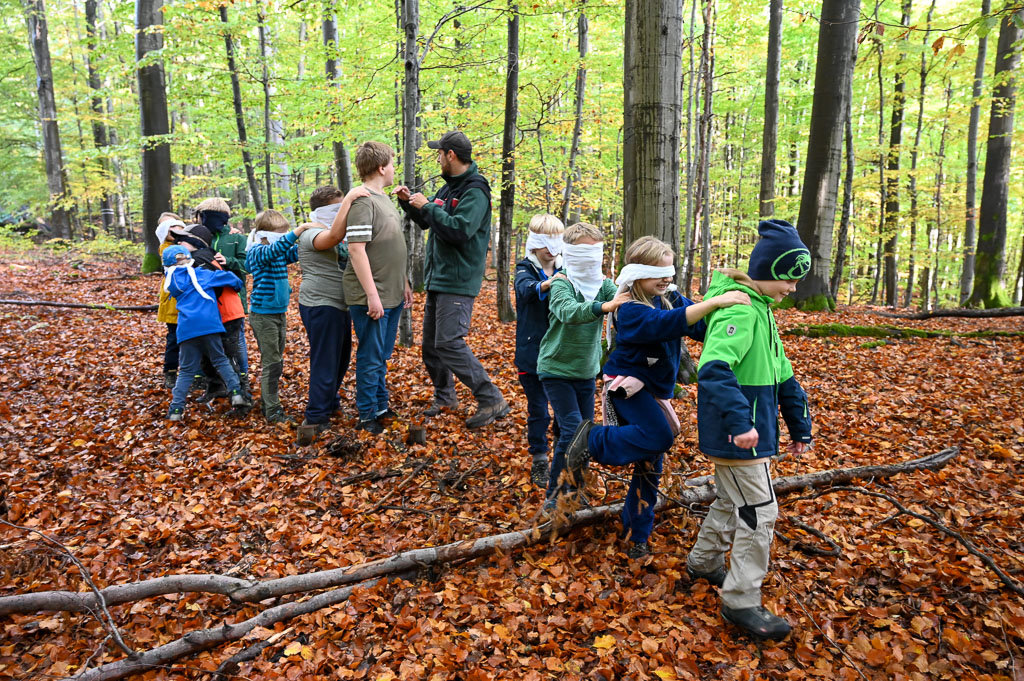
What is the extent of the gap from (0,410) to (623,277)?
20.2 ft

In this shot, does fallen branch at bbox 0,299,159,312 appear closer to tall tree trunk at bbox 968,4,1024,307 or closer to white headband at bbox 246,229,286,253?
white headband at bbox 246,229,286,253

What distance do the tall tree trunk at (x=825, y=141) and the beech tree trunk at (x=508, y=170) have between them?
517cm

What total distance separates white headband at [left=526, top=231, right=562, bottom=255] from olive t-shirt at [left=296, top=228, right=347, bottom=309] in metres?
1.98

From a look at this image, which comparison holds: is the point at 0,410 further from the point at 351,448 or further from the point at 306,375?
the point at 351,448

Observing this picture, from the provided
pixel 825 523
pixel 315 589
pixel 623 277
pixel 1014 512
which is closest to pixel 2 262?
pixel 315 589

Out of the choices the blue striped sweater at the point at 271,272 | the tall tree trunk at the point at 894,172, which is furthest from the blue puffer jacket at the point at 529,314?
the tall tree trunk at the point at 894,172

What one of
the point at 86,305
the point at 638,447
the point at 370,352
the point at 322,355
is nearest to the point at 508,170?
the point at 370,352

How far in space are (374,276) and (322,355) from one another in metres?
0.85

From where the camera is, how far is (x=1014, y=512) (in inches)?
139

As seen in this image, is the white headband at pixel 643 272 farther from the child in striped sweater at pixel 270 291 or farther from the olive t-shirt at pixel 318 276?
the child in striped sweater at pixel 270 291

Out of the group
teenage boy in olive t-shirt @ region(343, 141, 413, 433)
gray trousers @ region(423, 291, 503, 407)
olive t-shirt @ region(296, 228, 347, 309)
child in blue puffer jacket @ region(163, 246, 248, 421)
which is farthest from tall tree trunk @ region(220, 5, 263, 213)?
gray trousers @ region(423, 291, 503, 407)

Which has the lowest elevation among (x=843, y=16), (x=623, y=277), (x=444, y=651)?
(x=444, y=651)

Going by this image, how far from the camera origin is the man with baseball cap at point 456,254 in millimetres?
4562

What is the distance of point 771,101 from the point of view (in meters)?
13.1
